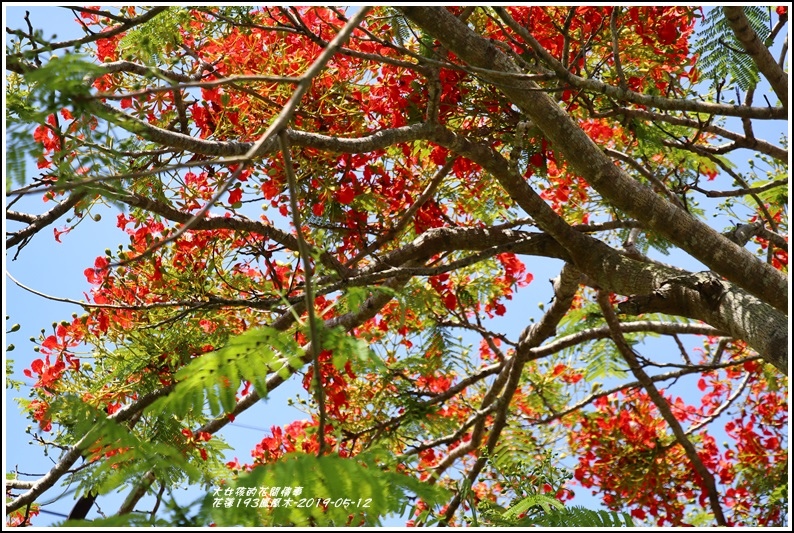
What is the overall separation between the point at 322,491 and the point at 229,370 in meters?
0.33

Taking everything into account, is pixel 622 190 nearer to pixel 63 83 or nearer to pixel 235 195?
pixel 235 195

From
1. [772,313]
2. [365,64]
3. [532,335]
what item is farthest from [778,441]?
[365,64]

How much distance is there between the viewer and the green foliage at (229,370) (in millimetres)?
1631

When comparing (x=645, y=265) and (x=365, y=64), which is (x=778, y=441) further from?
(x=365, y=64)

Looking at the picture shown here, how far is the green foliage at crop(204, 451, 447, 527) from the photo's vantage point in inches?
57.9

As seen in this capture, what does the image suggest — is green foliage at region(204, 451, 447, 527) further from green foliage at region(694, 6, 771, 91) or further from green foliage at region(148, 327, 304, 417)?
green foliage at region(694, 6, 771, 91)

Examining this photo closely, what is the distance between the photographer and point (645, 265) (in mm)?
3377

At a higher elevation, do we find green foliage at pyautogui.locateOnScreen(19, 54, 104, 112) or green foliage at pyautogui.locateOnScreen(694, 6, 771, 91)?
green foliage at pyautogui.locateOnScreen(694, 6, 771, 91)

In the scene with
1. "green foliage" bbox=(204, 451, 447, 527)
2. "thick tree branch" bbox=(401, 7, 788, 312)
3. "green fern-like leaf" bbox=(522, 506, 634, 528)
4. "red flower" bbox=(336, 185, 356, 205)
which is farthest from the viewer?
"red flower" bbox=(336, 185, 356, 205)

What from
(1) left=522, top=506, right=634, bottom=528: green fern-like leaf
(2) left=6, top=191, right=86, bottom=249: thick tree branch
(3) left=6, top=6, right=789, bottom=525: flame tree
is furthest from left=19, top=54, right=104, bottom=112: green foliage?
(1) left=522, top=506, right=634, bottom=528: green fern-like leaf

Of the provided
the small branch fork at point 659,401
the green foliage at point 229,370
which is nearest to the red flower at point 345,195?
the small branch fork at point 659,401

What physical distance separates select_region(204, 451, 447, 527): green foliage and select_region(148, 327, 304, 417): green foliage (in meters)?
0.19

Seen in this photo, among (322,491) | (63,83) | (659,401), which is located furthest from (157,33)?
(659,401)

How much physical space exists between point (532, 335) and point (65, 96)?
3.68 metres
